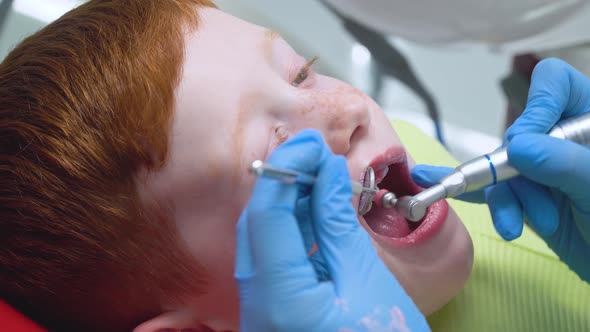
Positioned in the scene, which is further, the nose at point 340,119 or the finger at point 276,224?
the nose at point 340,119

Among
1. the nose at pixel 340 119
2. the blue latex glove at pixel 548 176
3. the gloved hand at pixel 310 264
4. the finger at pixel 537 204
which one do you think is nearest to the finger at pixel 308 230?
the gloved hand at pixel 310 264

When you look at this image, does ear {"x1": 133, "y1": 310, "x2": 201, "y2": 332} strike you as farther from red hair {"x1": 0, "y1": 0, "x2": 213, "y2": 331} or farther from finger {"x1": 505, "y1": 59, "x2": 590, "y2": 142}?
finger {"x1": 505, "y1": 59, "x2": 590, "y2": 142}

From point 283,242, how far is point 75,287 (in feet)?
1.21

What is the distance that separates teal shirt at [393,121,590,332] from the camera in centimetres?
105

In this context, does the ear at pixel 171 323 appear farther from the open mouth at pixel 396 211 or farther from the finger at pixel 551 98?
the finger at pixel 551 98

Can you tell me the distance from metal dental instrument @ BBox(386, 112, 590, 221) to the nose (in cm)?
10

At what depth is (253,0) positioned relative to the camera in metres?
1.95

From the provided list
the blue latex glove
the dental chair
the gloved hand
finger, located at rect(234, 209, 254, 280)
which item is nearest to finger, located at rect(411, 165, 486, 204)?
the blue latex glove

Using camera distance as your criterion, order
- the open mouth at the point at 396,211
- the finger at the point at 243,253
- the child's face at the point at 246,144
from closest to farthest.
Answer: the finger at the point at 243,253, the child's face at the point at 246,144, the open mouth at the point at 396,211

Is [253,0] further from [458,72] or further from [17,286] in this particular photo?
[17,286]

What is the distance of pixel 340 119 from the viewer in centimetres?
87

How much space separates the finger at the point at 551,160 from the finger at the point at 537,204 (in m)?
0.05

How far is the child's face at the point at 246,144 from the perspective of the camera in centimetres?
79

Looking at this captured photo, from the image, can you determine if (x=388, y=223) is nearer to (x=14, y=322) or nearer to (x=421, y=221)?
(x=421, y=221)
